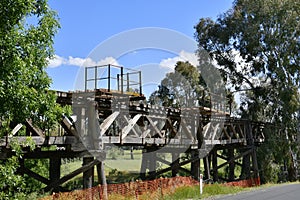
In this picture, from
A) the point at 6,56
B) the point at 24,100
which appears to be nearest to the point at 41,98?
the point at 24,100

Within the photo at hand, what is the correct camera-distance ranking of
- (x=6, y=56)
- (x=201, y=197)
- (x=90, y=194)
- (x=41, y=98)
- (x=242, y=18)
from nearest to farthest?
(x=6, y=56) → (x=41, y=98) → (x=90, y=194) → (x=201, y=197) → (x=242, y=18)

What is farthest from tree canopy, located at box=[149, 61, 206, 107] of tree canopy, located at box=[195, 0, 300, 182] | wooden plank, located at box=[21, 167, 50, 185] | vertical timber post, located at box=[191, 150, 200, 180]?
wooden plank, located at box=[21, 167, 50, 185]

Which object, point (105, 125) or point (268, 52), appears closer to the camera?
point (105, 125)

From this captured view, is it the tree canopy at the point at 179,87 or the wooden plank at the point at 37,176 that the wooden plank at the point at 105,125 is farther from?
the tree canopy at the point at 179,87

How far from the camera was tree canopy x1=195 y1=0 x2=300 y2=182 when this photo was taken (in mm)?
28828

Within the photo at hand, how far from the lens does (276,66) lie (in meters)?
30.1

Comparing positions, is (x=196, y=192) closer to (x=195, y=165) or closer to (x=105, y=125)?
(x=195, y=165)

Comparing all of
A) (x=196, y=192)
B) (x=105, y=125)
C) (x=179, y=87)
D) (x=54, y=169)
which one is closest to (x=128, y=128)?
(x=105, y=125)

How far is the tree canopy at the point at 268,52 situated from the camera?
2883 centimetres

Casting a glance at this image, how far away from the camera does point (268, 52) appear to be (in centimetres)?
3044

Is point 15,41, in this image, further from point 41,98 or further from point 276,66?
point 276,66

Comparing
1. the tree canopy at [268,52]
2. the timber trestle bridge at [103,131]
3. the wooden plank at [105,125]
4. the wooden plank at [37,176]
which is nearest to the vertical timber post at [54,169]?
the timber trestle bridge at [103,131]

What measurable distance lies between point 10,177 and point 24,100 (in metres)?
1.45

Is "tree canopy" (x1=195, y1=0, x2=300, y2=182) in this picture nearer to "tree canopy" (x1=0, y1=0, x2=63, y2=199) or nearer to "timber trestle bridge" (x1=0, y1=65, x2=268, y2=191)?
"timber trestle bridge" (x1=0, y1=65, x2=268, y2=191)
